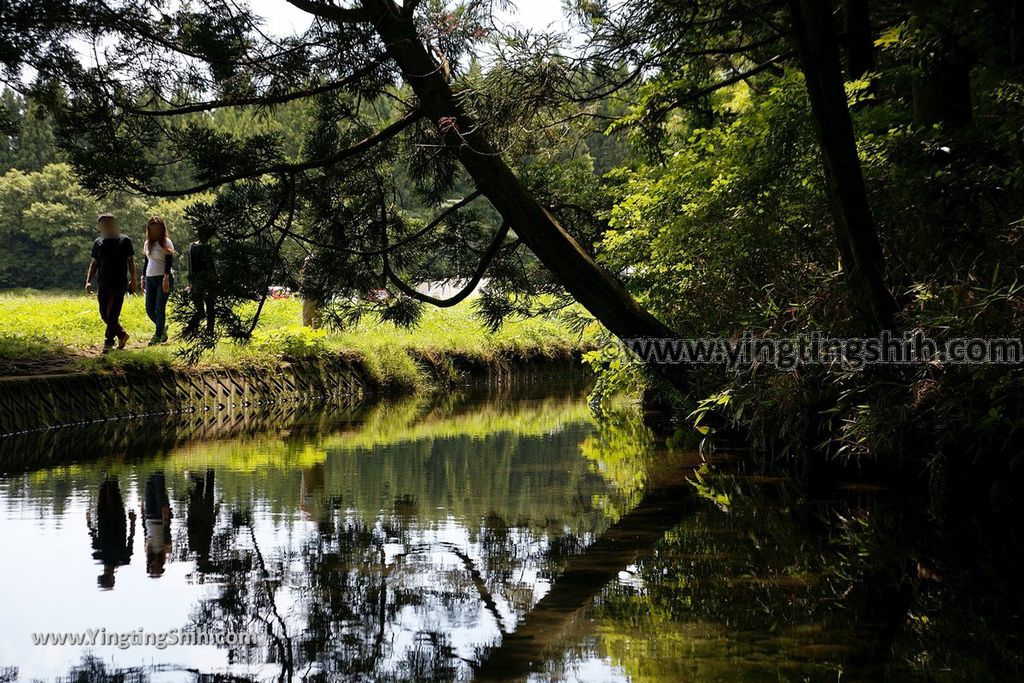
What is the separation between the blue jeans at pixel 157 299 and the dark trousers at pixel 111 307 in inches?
26.0

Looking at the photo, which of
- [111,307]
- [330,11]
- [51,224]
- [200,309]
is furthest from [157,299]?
[51,224]

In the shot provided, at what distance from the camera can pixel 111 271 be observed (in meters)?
11.6

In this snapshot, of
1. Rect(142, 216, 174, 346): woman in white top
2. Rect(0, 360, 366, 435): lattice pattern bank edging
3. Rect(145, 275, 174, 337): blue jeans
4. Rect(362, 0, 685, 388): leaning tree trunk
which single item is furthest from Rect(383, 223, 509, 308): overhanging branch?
Rect(145, 275, 174, 337): blue jeans

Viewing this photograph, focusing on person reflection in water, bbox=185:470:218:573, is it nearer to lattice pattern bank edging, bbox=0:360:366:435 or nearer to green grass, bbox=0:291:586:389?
green grass, bbox=0:291:586:389

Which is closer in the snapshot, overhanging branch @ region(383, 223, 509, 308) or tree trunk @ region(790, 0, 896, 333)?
tree trunk @ region(790, 0, 896, 333)

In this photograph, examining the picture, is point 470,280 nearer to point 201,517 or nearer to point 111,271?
point 201,517

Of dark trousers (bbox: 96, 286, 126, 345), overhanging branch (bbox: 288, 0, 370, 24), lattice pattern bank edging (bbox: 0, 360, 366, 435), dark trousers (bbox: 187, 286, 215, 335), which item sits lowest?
lattice pattern bank edging (bbox: 0, 360, 366, 435)

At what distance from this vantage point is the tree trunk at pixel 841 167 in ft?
19.8

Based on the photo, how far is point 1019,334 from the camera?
558cm

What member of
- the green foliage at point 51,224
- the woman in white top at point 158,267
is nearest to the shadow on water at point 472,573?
the woman in white top at point 158,267

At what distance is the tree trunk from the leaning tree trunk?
82.0 inches

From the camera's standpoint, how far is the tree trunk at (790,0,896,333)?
6.03 metres

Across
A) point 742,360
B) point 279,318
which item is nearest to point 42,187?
point 279,318

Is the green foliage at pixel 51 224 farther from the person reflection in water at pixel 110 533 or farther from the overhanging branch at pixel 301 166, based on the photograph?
the person reflection in water at pixel 110 533
